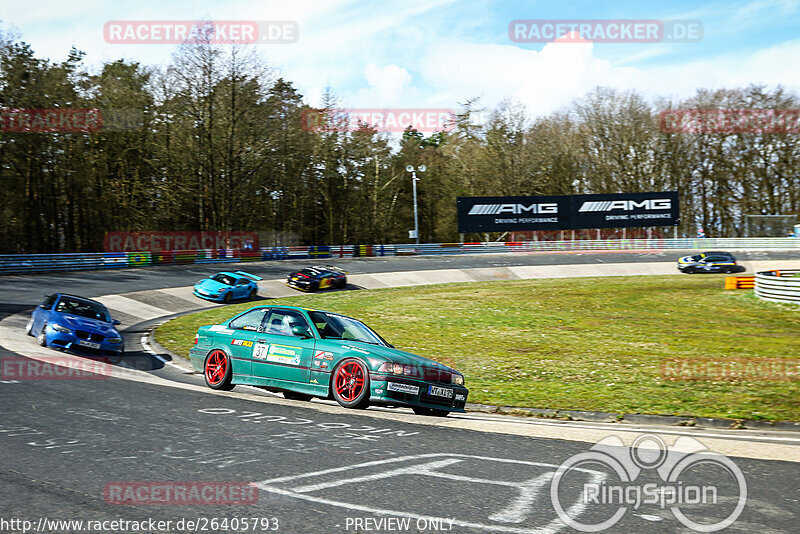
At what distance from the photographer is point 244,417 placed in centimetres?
873

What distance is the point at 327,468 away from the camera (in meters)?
6.21

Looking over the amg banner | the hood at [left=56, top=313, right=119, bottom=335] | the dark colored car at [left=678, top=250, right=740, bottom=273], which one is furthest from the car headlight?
the amg banner

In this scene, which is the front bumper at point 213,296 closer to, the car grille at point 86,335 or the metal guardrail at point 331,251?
the metal guardrail at point 331,251

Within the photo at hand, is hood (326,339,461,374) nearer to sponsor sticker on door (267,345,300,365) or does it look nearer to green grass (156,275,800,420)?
sponsor sticker on door (267,345,300,365)

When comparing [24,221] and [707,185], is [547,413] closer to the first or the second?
[24,221]

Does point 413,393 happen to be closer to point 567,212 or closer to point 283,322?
point 283,322

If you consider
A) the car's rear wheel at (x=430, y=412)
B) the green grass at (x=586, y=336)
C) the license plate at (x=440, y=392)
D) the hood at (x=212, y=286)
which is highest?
the hood at (x=212, y=286)

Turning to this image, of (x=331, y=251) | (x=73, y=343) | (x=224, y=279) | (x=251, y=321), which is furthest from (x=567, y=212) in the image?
(x=251, y=321)

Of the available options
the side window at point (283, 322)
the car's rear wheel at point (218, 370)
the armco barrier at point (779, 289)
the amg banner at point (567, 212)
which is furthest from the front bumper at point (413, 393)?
the amg banner at point (567, 212)

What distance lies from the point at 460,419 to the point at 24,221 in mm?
48007

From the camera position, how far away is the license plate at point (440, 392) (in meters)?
9.78

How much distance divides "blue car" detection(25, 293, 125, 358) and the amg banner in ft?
146

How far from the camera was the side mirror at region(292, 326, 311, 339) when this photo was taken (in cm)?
1042

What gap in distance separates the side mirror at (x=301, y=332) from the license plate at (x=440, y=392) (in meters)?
2.10
